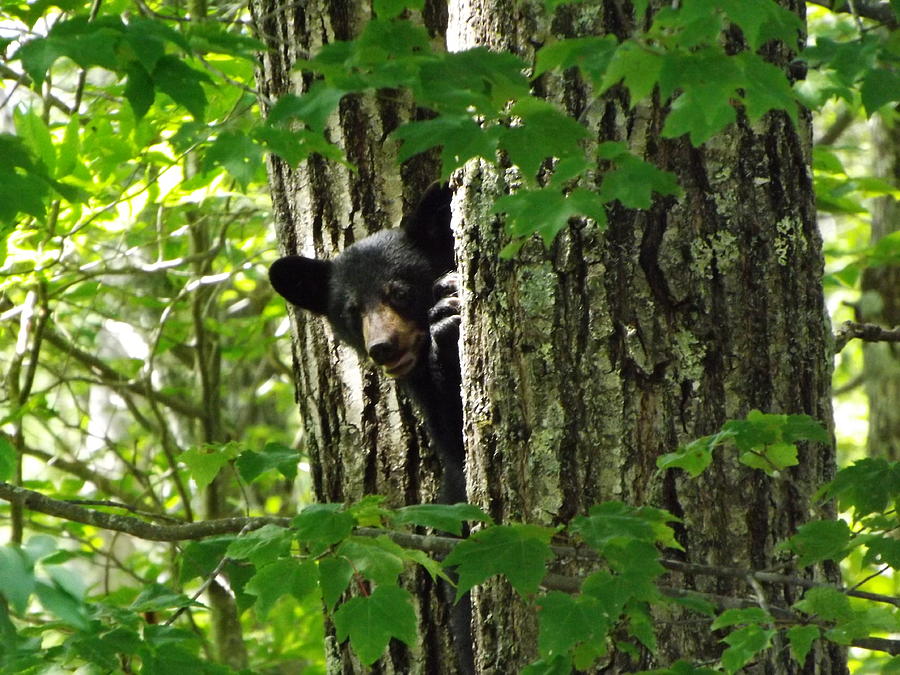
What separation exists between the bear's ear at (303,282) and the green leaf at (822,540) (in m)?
2.00

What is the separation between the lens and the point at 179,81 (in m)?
1.79

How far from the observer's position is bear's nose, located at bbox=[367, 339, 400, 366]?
324 centimetres

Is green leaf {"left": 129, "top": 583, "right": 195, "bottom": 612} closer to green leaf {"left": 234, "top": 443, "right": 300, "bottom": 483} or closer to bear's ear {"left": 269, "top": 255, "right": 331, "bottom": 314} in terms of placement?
green leaf {"left": 234, "top": 443, "right": 300, "bottom": 483}

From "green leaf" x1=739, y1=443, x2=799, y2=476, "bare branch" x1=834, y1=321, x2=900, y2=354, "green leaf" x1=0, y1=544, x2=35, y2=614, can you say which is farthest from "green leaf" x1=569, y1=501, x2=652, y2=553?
"bare branch" x1=834, y1=321, x2=900, y2=354

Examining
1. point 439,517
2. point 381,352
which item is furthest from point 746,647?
point 381,352

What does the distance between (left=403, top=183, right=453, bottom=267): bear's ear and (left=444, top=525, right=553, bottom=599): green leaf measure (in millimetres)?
1548

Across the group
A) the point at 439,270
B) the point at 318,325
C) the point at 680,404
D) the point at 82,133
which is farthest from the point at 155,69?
the point at 439,270

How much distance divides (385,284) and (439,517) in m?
2.18

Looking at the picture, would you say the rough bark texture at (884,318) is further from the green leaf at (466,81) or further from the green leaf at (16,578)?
the green leaf at (16,578)

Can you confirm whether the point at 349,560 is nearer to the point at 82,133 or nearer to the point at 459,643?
the point at 459,643

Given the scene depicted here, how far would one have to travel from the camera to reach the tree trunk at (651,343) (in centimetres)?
206

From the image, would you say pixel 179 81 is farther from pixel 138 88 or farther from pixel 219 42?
pixel 219 42

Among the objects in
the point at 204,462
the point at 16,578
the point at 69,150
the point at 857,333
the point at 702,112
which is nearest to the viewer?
the point at 16,578

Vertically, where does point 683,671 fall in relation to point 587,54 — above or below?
below
